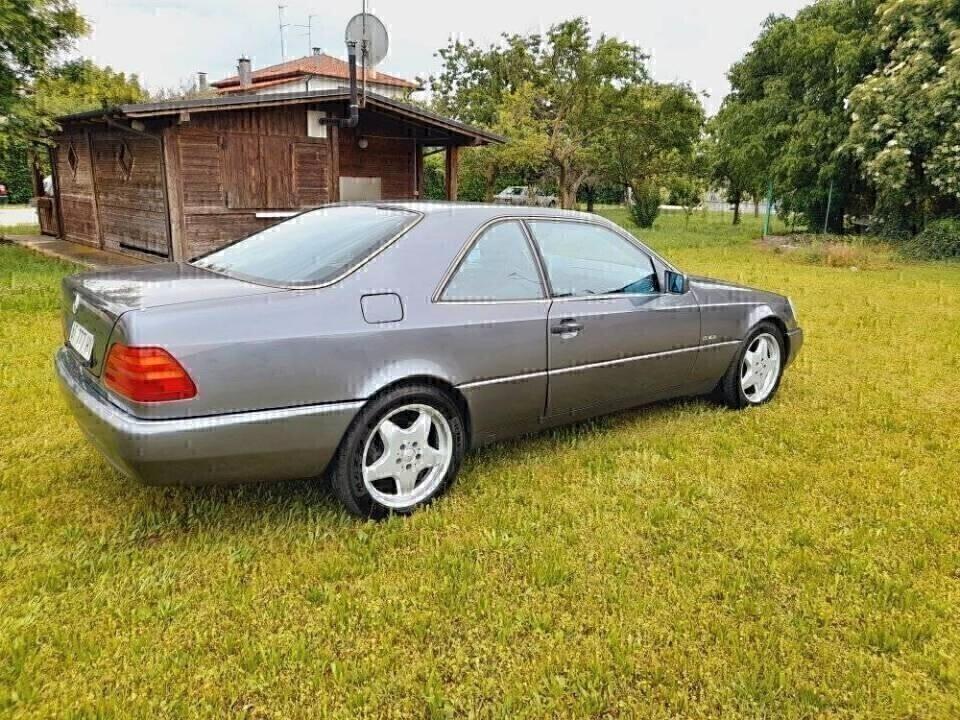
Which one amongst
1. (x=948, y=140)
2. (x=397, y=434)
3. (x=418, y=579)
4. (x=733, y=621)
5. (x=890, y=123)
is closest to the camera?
(x=733, y=621)

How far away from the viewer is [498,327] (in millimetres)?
3342

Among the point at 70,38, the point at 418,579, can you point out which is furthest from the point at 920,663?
the point at 70,38

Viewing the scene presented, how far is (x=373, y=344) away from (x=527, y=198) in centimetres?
3178

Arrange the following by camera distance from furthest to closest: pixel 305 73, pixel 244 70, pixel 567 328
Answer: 1. pixel 305 73
2. pixel 244 70
3. pixel 567 328

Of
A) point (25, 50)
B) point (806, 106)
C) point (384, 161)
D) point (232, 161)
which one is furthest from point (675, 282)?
point (806, 106)

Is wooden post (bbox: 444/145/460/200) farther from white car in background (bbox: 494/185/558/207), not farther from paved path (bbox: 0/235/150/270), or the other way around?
white car in background (bbox: 494/185/558/207)

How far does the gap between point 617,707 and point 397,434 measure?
4.79 ft

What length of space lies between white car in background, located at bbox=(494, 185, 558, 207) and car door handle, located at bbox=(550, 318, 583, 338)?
26.8 metres

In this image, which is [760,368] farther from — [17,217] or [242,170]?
[17,217]

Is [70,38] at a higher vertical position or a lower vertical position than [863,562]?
higher

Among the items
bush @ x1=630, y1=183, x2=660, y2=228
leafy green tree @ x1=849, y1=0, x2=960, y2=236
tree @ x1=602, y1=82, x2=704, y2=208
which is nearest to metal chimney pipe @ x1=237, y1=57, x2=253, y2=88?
tree @ x1=602, y1=82, x2=704, y2=208

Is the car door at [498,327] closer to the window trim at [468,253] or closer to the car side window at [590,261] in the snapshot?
the window trim at [468,253]

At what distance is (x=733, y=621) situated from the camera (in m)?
2.53

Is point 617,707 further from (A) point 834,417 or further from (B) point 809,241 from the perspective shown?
(B) point 809,241
